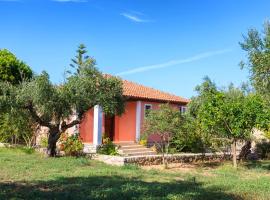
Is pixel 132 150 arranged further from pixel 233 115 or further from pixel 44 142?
pixel 233 115

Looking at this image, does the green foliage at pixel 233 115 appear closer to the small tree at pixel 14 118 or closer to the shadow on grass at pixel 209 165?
the shadow on grass at pixel 209 165

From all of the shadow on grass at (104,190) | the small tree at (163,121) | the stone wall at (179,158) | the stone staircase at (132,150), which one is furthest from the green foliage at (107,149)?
the shadow on grass at (104,190)

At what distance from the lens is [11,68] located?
27.9 metres

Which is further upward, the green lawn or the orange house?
the orange house

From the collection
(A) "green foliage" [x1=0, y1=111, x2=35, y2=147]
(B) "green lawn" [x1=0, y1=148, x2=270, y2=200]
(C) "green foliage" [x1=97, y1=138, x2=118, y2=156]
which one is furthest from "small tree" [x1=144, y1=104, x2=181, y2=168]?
(A) "green foliage" [x1=0, y1=111, x2=35, y2=147]

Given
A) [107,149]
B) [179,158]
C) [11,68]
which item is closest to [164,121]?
[179,158]

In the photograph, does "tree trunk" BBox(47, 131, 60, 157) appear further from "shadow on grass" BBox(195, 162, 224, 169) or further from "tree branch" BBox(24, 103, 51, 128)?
"shadow on grass" BBox(195, 162, 224, 169)

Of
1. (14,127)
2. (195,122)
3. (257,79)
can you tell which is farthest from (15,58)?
(257,79)

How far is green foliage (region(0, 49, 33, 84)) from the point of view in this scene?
27.5 metres

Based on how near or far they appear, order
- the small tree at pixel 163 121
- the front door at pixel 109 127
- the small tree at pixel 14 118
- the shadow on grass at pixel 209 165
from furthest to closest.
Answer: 1. the front door at pixel 109 127
2. the small tree at pixel 14 118
3. the shadow on grass at pixel 209 165
4. the small tree at pixel 163 121

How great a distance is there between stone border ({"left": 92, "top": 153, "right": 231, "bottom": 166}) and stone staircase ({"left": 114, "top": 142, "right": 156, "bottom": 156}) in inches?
77.9

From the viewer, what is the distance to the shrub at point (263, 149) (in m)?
25.1

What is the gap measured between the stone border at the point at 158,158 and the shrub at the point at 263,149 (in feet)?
8.89

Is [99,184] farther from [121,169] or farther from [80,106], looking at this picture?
[80,106]
